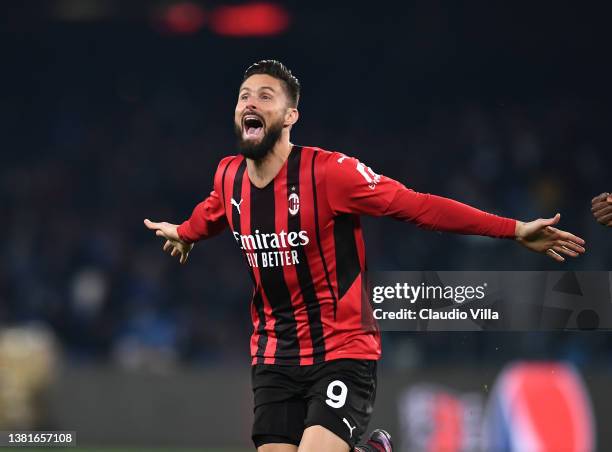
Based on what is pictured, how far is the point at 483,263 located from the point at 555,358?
39.8 inches

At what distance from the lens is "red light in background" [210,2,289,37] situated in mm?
13039

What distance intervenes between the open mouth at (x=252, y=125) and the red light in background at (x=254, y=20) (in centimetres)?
836

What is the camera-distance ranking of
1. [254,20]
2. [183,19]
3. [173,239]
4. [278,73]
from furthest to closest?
[183,19] → [254,20] → [173,239] → [278,73]

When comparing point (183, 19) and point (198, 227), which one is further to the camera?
point (183, 19)


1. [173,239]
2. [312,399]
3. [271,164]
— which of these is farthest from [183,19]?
[312,399]

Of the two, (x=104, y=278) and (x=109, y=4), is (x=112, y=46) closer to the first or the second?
(x=109, y=4)

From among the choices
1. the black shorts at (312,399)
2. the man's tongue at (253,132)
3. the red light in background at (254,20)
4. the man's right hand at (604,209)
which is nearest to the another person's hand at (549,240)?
the man's right hand at (604,209)

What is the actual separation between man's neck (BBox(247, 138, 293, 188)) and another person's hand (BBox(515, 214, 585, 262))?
3.34 ft

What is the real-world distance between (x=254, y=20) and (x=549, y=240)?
345 inches

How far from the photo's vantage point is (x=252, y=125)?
4.89 m

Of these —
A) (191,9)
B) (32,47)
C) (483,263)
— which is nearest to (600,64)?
(483,263)

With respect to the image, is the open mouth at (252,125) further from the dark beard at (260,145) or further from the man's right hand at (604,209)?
the man's right hand at (604,209)

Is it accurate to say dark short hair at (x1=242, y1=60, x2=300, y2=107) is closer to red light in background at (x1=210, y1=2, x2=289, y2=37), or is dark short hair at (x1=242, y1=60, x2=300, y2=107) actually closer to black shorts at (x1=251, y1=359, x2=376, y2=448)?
black shorts at (x1=251, y1=359, x2=376, y2=448)

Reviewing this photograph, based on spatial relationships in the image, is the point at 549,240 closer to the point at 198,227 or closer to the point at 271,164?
the point at 271,164
